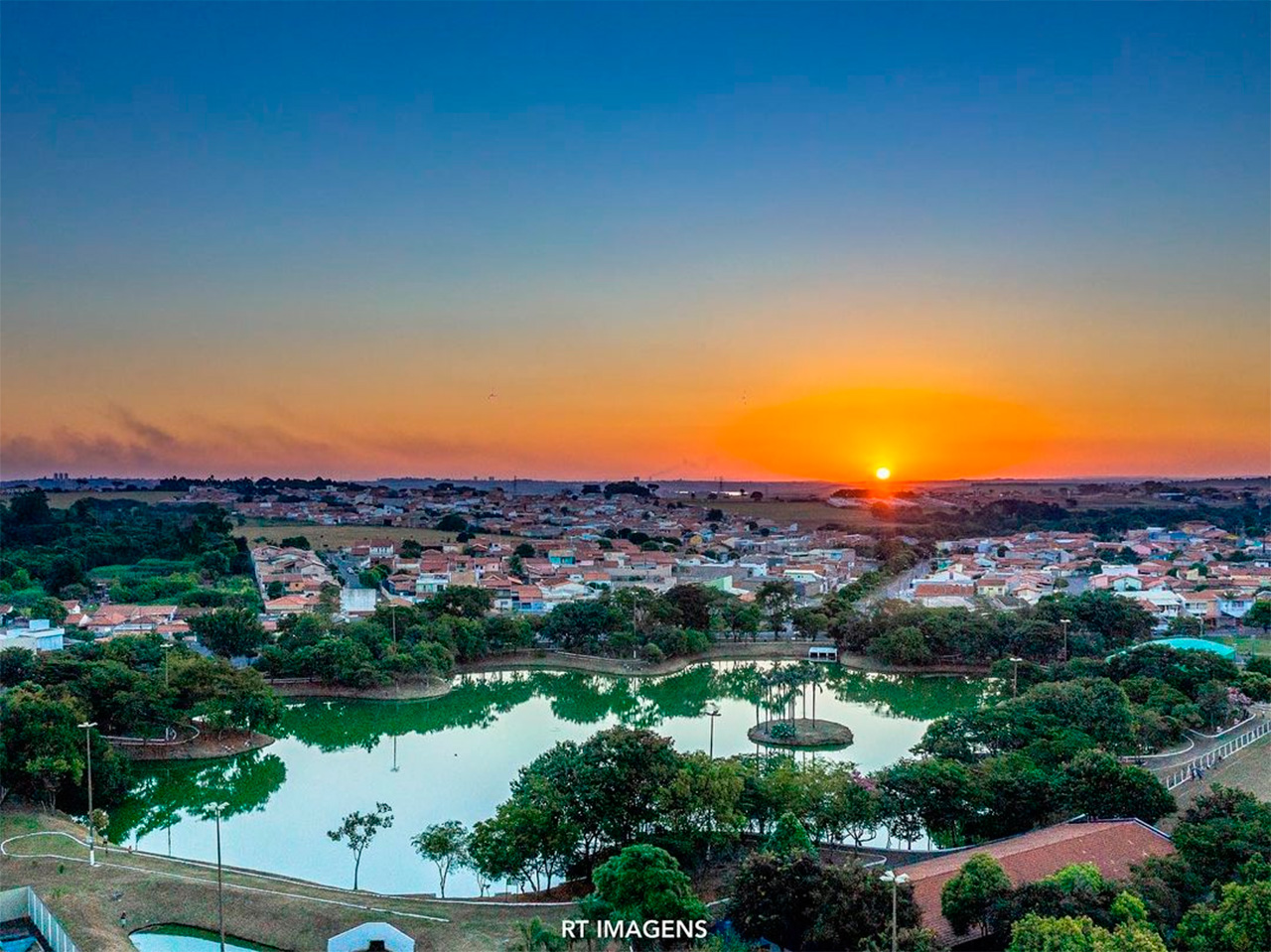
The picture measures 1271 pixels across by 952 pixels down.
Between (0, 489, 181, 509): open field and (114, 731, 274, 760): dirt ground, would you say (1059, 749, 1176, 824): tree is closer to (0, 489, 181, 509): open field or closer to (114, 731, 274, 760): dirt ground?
(114, 731, 274, 760): dirt ground

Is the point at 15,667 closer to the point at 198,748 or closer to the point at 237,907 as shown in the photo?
the point at 198,748

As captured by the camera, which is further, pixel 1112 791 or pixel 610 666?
pixel 610 666

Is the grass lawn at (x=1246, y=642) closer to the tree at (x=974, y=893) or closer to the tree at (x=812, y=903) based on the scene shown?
the tree at (x=974, y=893)

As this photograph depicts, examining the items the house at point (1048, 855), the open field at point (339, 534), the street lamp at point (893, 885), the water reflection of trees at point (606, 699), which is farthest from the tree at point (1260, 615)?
the open field at point (339, 534)

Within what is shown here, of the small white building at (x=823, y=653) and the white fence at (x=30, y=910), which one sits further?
the small white building at (x=823, y=653)

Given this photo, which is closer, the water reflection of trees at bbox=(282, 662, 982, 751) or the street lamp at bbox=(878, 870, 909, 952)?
the street lamp at bbox=(878, 870, 909, 952)

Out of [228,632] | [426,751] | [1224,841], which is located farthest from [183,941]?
[228,632]

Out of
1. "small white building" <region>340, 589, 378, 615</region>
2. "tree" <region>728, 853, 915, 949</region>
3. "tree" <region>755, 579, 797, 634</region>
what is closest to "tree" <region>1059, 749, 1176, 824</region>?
"tree" <region>728, 853, 915, 949</region>
